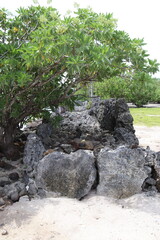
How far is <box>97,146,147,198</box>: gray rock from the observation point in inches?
248

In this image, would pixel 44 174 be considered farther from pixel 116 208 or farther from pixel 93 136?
pixel 93 136

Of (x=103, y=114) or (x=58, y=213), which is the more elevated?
(x=103, y=114)

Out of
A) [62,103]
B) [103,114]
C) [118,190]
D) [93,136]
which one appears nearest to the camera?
[118,190]

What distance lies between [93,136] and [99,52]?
503 cm

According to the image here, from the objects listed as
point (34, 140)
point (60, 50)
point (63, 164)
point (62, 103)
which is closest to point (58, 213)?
point (63, 164)

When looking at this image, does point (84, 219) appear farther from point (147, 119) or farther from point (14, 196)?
point (147, 119)

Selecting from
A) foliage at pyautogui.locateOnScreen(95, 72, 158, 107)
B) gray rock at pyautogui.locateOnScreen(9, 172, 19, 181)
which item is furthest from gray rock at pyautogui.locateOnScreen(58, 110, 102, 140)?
foliage at pyautogui.locateOnScreen(95, 72, 158, 107)

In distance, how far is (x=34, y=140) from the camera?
791cm

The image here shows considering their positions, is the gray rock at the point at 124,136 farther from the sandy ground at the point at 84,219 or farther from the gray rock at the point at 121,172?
the sandy ground at the point at 84,219

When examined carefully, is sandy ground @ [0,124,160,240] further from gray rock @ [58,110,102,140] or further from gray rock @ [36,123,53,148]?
gray rock @ [58,110,102,140]

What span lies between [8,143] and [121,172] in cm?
401

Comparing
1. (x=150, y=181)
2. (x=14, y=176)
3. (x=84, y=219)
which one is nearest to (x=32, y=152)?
(x=14, y=176)

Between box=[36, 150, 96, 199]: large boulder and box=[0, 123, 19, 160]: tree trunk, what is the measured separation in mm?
2177

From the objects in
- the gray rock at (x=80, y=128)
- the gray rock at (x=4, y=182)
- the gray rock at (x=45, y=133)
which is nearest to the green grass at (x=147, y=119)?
the gray rock at (x=80, y=128)
